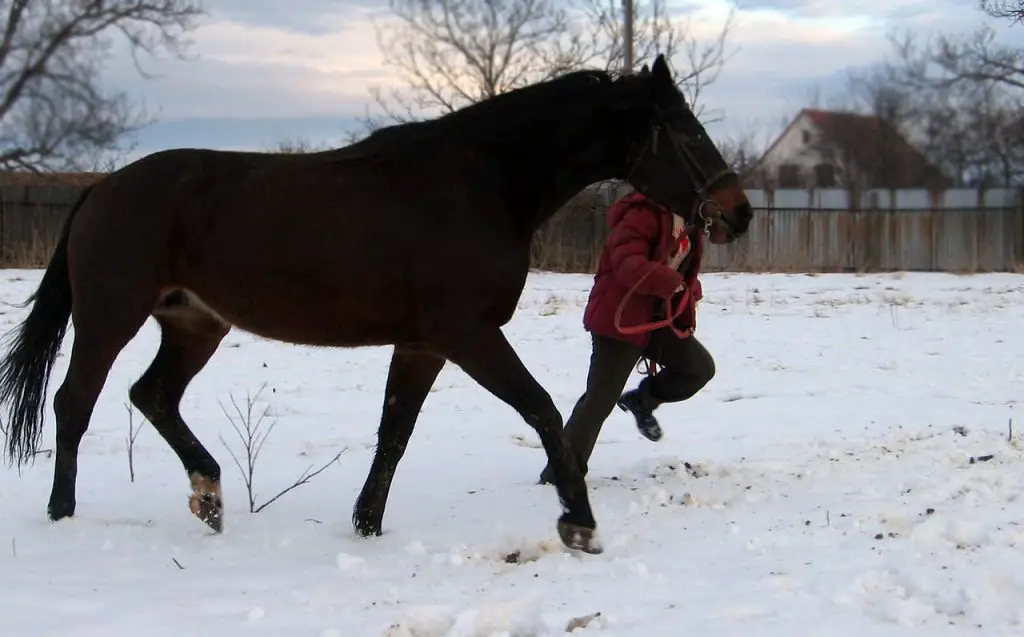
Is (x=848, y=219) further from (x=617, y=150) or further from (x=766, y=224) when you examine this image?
(x=617, y=150)

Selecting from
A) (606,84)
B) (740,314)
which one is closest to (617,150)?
(606,84)

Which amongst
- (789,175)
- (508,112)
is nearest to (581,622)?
(508,112)

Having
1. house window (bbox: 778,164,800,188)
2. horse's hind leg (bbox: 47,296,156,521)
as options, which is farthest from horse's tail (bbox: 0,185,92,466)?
house window (bbox: 778,164,800,188)

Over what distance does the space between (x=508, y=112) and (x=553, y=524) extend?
1.73 m

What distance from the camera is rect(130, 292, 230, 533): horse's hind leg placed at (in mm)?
4277

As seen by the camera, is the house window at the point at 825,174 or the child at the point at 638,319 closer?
the child at the point at 638,319

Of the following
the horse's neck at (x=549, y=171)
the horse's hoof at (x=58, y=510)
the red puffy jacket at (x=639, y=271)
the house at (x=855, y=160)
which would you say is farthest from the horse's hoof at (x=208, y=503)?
the house at (x=855, y=160)

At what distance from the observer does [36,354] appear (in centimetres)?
449

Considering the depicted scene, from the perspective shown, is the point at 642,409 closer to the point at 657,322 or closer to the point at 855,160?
the point at 657,322

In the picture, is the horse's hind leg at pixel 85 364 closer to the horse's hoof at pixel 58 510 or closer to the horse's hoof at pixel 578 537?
the horse's hoof at pixel 58 510

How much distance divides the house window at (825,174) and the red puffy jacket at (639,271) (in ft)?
159

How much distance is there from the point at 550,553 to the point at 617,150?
64.7 inches

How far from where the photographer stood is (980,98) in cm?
4341

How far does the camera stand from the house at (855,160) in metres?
47.2
